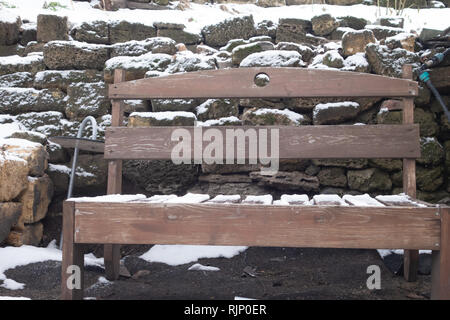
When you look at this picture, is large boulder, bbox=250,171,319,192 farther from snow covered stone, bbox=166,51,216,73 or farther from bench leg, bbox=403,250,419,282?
snow covered stone, bbox=166,51,216,73

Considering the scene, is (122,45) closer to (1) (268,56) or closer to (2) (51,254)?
(1) (268,56)

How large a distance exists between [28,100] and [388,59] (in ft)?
10.9

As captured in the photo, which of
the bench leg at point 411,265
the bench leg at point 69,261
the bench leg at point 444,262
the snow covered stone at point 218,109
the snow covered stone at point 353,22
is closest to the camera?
the bench leg at point 444,262

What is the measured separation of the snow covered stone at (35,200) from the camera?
2852 millimetres

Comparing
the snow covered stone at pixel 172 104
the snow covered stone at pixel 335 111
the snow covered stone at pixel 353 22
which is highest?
the snow covered stone at pixel 353 22

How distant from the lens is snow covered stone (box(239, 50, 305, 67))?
3.34 meters

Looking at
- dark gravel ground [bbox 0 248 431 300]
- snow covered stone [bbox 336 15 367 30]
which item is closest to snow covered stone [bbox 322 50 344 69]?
snow covered stone [bbox 336 15 367 30]

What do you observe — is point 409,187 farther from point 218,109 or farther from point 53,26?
point 53,26

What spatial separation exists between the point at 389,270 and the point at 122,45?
3108mm

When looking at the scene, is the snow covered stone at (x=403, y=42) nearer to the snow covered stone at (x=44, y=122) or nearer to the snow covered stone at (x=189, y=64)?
the snow covered stone at (x=189, y=64)

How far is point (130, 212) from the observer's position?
153 cm

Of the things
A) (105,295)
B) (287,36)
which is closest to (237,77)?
(105,295)

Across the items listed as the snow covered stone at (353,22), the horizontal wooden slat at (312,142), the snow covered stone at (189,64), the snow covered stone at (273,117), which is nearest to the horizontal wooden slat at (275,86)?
the horizontal wooden slat at (312,142)

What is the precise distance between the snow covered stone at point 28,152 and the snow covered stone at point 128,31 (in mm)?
1508
